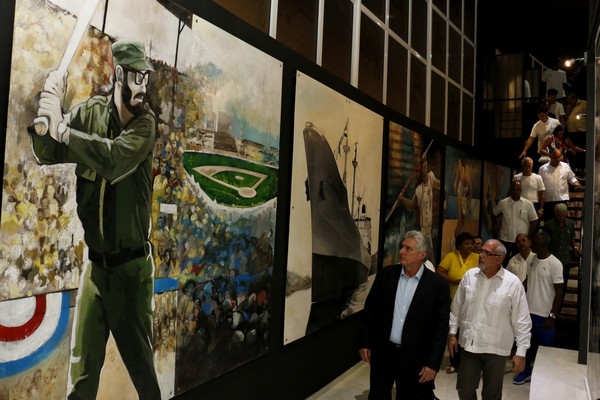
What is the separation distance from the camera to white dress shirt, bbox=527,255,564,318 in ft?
20.0

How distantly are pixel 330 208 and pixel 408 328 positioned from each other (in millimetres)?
1844

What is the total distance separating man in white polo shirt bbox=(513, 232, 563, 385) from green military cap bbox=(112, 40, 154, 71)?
16.7ft

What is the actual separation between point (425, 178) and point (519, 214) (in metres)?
1.92

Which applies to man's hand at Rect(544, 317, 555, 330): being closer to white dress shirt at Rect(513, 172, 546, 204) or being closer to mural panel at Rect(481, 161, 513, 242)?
white dress shirt at Rect(513, 172, 546, 204)

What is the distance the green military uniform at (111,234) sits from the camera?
258cm

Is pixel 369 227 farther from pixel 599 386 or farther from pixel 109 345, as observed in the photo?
pixel 109 345

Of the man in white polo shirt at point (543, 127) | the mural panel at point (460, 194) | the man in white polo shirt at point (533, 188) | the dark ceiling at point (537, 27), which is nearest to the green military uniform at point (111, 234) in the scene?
the mural panel at point (460, 194)

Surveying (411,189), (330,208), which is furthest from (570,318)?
(330,208)

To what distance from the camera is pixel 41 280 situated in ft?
7.80

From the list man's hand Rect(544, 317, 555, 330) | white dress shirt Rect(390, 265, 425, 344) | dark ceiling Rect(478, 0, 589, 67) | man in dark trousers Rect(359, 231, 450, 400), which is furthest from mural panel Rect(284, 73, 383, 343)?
dark ceiling Rect(478, 0, 589, 67)

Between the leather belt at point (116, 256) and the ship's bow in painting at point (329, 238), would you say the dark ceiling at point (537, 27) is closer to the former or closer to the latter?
the ship's bow in painting at point (329, 238)

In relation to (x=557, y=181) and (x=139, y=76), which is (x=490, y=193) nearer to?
(x=557, y=181)

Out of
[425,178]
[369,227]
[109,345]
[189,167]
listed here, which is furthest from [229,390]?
[425,178]

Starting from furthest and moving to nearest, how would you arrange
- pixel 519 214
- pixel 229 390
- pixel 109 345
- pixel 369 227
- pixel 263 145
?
pixel 519 214
pixel 369 227
pixel 263 145
pixel 229 390
pixel 109 345
